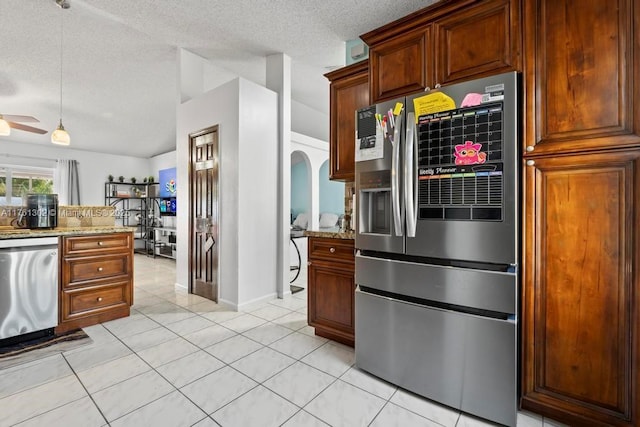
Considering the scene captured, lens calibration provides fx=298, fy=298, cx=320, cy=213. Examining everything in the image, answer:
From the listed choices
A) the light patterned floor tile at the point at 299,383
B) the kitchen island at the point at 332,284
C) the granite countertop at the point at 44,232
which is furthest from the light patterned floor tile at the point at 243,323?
the granite countertop at the point at 44,232

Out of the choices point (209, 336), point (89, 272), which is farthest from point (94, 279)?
point (209, 336)

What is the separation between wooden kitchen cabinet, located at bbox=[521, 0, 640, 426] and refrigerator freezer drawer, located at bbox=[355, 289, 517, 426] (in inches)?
7.1

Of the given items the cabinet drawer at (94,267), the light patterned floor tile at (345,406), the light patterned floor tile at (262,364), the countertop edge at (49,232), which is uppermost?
the countertop edge at (49,232)

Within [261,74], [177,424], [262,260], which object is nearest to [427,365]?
[177,424]

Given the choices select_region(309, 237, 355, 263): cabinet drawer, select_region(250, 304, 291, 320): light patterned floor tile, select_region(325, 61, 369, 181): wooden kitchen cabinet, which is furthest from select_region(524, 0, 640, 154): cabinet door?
select_region(250, 304, 291, 320): light patterned floor tile

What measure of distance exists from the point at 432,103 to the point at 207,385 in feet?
7.12

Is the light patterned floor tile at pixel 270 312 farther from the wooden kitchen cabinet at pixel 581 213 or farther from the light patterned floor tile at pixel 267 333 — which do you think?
the wooden kitchen cabinet at pixel 581 213

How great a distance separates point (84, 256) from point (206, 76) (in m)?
3.27

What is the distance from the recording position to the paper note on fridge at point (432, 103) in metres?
1.64

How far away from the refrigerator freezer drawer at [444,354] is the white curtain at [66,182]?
26.3 feet

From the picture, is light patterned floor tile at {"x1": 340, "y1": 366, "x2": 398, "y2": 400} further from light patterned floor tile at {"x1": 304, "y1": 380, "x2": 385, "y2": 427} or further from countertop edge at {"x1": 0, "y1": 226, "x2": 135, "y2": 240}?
countertop edge at {"x1": 0, "y1": 226, "x2": 135, "y2": 240}

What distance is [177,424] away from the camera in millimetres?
1525

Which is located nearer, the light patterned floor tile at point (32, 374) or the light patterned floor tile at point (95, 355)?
the light patterned floor tile at point (32, 374)

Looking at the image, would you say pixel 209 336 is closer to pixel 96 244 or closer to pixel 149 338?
pixel 149 338
